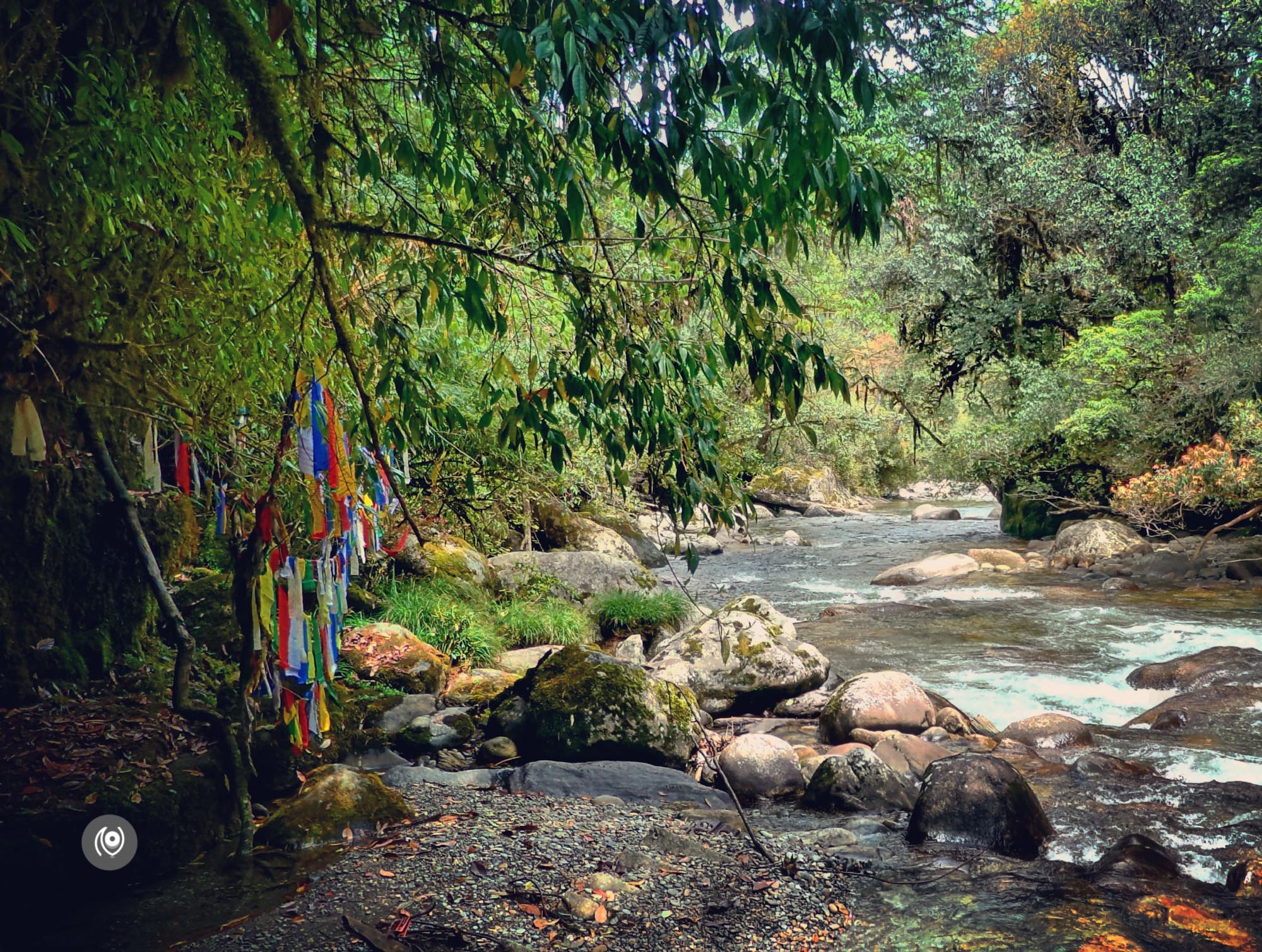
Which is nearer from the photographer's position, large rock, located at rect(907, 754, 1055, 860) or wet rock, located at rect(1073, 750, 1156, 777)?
large rock, located at rect(907, 754, 1055, 860)

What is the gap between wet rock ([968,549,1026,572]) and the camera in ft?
55.7

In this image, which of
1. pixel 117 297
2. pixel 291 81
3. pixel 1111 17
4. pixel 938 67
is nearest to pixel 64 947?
pixel 117 297

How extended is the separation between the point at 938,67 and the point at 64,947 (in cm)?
1454

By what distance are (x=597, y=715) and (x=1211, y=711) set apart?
5877 millimetres

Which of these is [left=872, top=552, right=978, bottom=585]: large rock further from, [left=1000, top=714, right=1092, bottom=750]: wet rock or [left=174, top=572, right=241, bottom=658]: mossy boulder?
[left=174, top=572, right=241, bottom=658]: mossy boulder

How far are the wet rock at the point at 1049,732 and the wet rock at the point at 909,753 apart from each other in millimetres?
890

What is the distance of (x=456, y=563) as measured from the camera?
10.4 m

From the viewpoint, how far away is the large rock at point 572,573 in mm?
11281

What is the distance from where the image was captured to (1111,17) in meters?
16.8

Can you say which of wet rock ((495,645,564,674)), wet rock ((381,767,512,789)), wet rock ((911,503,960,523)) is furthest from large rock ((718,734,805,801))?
wet rock ((911,503,960,523))

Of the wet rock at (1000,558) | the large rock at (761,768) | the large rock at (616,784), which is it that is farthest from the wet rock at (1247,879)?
the wet rock at (1000,558)

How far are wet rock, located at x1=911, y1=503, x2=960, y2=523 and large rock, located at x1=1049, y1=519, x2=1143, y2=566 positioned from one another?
913cm

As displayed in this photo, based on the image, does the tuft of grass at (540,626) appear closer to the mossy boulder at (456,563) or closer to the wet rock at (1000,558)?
the mossy boulder at (456,563)

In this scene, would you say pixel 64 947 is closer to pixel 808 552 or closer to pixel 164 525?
pixel 164 525
